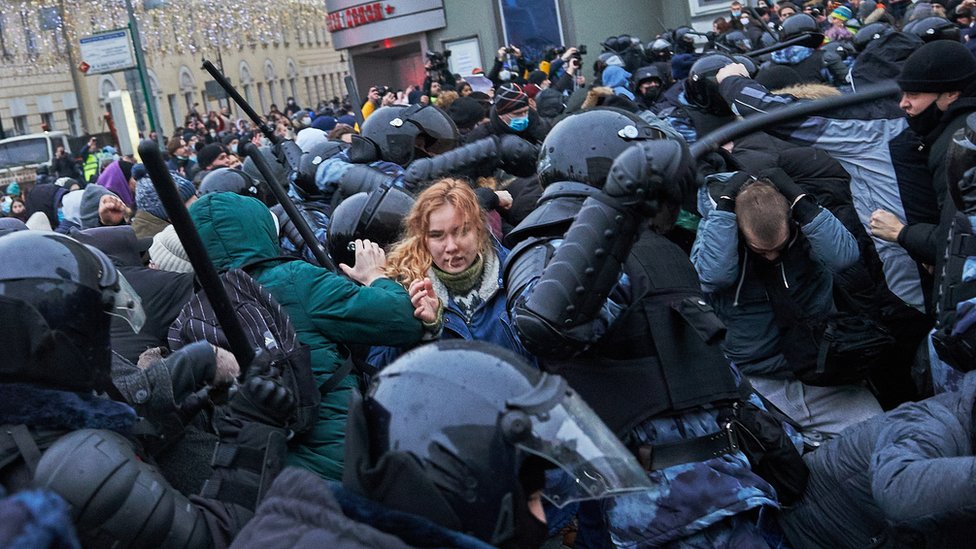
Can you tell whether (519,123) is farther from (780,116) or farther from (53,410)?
(53,410)

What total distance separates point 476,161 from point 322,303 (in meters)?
1.98

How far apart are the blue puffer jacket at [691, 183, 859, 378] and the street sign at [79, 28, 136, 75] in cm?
1686

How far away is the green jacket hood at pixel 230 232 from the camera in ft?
11.6

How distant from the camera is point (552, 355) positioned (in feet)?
8.57

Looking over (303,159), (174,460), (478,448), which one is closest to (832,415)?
(174,460)

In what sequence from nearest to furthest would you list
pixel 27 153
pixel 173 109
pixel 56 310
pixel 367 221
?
pixel 56 310 → pixel 367 221 → pixel 27 153 → pixel 173 109

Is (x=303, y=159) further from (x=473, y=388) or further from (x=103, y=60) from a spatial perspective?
(x=103, y=60)

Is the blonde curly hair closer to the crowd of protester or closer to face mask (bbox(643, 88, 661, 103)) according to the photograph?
the crowd of protester

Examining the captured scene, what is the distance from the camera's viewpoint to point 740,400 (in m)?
2.85

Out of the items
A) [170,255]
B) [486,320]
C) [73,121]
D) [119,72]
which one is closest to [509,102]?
[170,255]

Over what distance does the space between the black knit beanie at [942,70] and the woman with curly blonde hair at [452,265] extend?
6.62 ft

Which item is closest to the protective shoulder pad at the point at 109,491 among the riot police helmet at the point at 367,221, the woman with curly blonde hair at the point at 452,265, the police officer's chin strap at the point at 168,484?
the police officer's chin strap at the point at 168,484

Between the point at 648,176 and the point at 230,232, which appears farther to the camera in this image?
the point at 230,232

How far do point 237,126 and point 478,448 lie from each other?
25.2 metres
